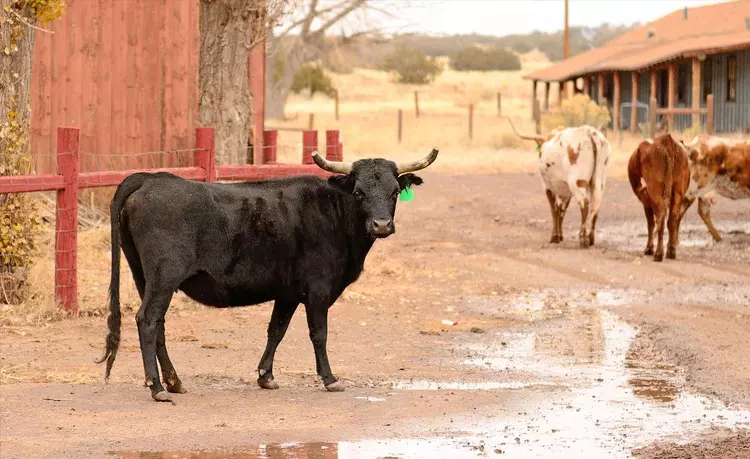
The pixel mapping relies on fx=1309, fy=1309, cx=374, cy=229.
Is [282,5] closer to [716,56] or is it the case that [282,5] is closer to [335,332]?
[335,332]

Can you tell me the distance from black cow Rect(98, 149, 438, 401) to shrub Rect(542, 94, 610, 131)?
30339 mm

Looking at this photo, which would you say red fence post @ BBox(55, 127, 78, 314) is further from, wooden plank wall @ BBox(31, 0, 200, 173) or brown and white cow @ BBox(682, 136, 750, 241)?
brown and white cow @ BBox(682, 136, 750, 241)

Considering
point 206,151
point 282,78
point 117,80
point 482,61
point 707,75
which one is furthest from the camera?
point 482,61

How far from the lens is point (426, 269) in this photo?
1611 centimetres

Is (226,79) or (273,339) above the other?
(226,79)

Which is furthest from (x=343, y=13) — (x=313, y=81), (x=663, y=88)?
(x=313, y=81)

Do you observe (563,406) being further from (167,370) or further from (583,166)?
(583,166)

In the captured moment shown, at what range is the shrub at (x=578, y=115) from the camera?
39.3 metres

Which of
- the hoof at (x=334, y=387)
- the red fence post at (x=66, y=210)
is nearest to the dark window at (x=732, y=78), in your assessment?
the red fence post at (x=66, y=210)

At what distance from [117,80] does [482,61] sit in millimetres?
100740

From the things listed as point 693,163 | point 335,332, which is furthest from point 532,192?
point 335,332

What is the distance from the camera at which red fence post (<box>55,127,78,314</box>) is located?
446 inches

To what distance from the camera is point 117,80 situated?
643 inches

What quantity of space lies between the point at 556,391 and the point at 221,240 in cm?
254
